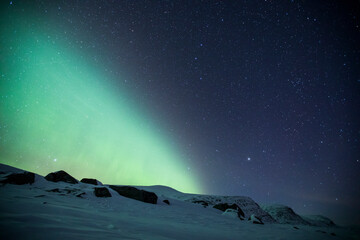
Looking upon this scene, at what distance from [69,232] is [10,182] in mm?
9029

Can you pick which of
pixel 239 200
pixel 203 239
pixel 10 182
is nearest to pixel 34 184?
pixel 10 182

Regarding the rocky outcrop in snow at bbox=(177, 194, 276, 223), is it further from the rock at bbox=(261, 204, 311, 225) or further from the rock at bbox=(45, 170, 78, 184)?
the rock at bbox=(45, 170, 78, 184)

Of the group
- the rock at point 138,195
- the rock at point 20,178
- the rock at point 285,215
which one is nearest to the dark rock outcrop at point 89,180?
the rock at point 138,195

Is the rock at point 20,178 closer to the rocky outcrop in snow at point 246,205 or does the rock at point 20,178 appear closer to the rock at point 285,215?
the rocky outcrop in snow at point 246,205

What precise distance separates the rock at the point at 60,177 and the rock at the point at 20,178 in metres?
2.36

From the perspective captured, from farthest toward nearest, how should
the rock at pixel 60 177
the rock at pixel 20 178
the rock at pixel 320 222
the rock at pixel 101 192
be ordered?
the rock at pixel 320 222
the rock at pixel 60 177
the rock at pixel 101 192
the rock at pixel 20 178

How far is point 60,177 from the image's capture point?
Result: 477 inches

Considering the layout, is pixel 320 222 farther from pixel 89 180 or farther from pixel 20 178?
pixel 20 178

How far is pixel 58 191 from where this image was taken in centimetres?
870

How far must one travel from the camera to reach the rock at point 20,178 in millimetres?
8434

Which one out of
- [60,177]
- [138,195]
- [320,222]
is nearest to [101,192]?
[138,195]

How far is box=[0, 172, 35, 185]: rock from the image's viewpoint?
8.43m

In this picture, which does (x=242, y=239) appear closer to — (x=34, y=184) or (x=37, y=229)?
(x=37, y=229)

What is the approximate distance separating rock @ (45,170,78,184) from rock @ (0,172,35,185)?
7.73ft
